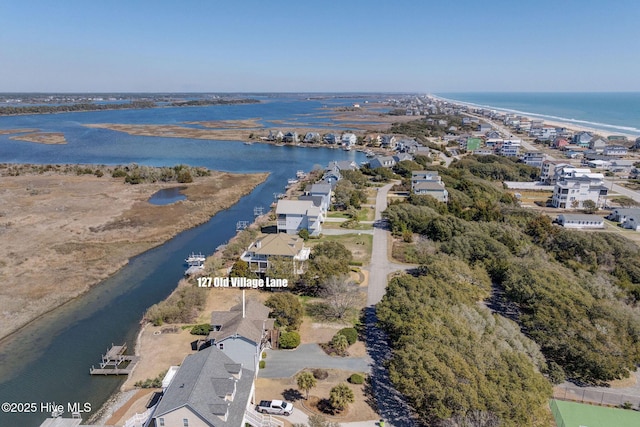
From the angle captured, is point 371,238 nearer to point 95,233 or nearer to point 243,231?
point 243,231

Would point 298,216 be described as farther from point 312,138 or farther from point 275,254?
point 312,138

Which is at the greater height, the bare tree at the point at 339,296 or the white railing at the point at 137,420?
the bare tree at the point at 339,296

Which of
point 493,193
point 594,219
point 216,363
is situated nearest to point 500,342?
point 216,363

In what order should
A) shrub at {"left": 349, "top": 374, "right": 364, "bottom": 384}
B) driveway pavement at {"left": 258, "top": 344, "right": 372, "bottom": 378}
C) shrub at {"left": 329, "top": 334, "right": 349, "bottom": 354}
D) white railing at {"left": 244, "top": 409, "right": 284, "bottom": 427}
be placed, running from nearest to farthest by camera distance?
1. white railing at {"left": 244, "top": 409, "right": 284, "bottom": 427}
2. shrub at {"left": 349, "top": 374, "right": 364, "bottom": 384}
3. driveway pavement at {"left": 258, "top": 344, "right": 372, "bottom": 378}
4. shrub at {"left": 329, "top": 334, "right": 349, "bottom": 354}

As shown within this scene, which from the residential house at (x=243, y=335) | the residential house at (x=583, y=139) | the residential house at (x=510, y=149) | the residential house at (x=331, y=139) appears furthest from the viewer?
the residential house at (x=331, y=139)

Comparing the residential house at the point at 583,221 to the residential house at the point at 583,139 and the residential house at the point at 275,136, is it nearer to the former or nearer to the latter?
the residential house at the point at 583,139

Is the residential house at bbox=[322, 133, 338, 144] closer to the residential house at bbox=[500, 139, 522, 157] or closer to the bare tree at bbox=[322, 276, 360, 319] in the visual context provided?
the residential house at bbox=[500, 139, 522, 157]

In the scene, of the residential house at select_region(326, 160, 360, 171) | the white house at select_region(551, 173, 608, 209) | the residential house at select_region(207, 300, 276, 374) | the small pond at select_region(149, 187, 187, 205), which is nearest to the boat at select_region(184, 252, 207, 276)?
the residential house at select_region(207, 300, 276, 374)

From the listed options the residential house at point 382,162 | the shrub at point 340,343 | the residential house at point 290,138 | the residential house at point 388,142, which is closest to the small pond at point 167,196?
the residential house at point 382,162

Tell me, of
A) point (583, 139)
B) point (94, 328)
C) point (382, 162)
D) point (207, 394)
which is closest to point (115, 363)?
point (94, 328)
